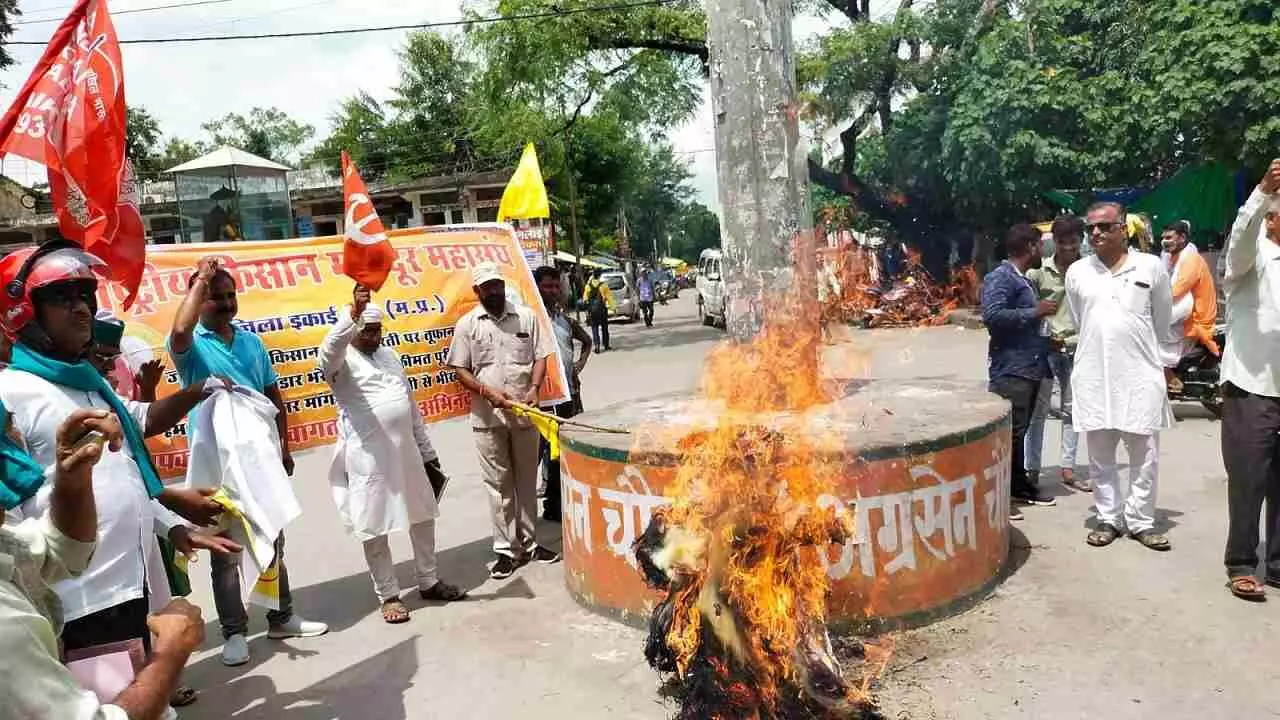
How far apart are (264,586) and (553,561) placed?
176 centimetres

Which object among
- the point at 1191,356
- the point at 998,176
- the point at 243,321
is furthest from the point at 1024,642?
the point at 998,176

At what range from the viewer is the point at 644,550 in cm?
321

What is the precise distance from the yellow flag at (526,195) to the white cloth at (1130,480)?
24.2 ft

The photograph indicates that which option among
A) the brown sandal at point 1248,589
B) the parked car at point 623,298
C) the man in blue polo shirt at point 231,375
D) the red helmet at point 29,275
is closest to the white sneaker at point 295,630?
the man in blue polo shirt at point 231,375

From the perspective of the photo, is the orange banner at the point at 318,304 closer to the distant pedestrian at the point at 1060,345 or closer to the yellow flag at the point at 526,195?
the distant pedestrian at the point at 1060,345

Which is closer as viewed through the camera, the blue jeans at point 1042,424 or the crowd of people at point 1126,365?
the crowd of people at point 1126,365

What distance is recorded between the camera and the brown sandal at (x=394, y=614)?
467 cm

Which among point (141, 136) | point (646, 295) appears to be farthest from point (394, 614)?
point (141, 136)

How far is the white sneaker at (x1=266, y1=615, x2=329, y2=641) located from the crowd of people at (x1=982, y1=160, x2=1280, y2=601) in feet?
14.1

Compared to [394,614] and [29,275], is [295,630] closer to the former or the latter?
[394,614]

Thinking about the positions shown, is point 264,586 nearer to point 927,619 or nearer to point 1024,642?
point 927,619

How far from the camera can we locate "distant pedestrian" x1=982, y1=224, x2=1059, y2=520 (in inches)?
216

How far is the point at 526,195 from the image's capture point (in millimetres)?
11023

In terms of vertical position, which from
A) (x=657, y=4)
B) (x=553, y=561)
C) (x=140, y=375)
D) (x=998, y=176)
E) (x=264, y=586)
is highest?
(x=657, y=4)
